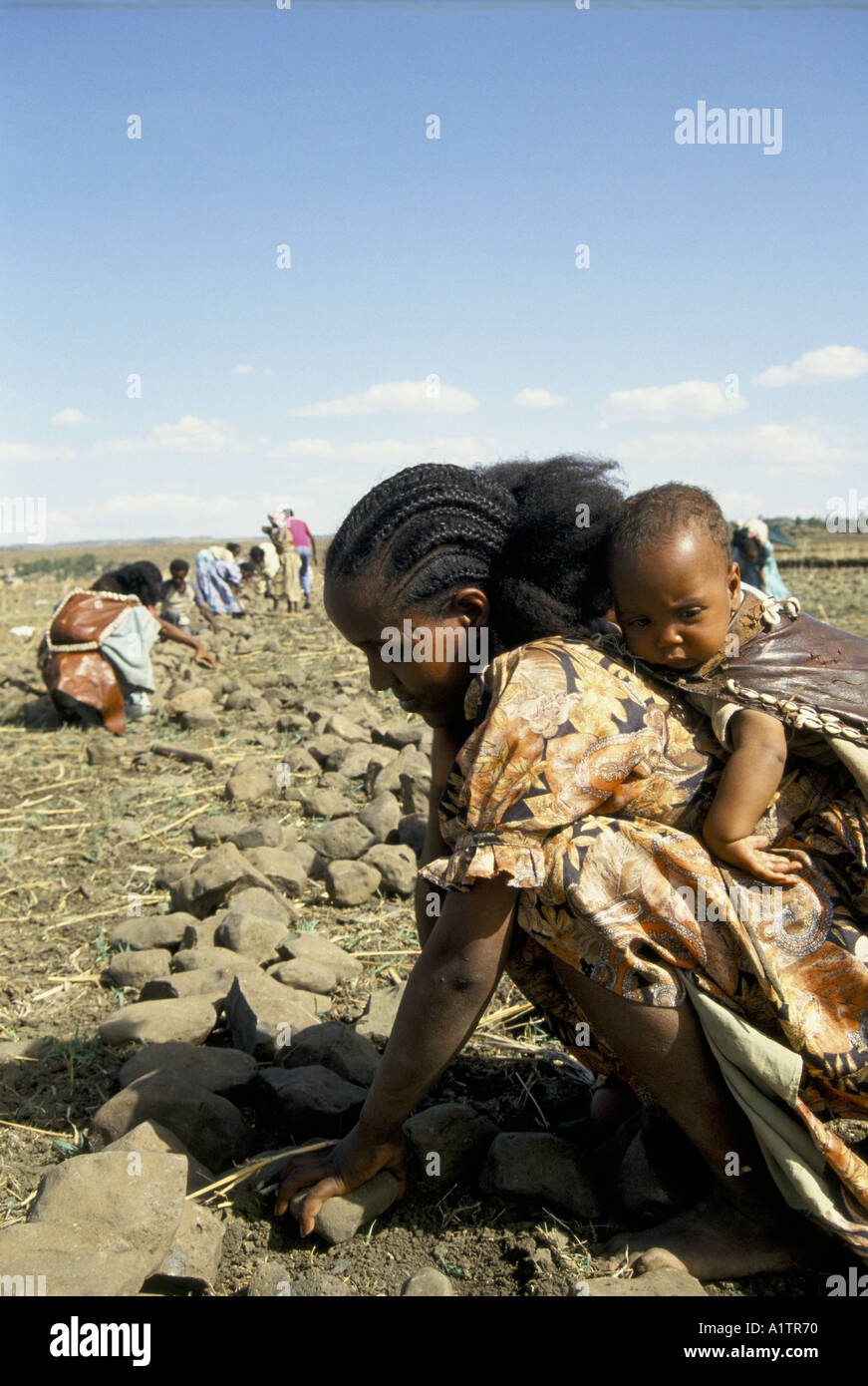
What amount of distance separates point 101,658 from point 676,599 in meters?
5.59

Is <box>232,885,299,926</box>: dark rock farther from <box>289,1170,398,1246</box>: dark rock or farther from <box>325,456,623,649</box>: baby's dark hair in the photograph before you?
<box>325,456,623,649</box>: baby's dark hair

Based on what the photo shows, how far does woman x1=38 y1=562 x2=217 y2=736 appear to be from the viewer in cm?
675

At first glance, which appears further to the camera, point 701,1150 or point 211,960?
point 211,960

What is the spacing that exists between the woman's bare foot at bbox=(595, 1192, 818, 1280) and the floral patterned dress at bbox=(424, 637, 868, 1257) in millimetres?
166

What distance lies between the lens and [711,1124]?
1.78 meters

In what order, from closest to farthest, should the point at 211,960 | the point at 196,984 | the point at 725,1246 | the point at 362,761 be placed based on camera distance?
the point at 725,1246 < the point at 196,984 < the point at 211,960 < the point at 362,761

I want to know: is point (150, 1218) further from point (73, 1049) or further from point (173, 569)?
point (173, 569)

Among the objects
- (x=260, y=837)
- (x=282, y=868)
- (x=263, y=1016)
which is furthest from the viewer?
(x=260, y=837)

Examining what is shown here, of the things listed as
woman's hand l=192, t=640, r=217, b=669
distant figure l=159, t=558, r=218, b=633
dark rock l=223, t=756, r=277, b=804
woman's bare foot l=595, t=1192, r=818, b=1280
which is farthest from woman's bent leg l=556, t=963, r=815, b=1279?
distant figure l=159, t=558, r=218, b=633

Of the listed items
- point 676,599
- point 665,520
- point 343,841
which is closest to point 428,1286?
point 676,599

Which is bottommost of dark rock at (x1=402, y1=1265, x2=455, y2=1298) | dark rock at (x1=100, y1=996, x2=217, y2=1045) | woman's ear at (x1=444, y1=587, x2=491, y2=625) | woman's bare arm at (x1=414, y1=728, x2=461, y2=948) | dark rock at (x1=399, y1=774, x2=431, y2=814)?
dark rock at (x1=402, y1=1265, x2=455, y2=1298)

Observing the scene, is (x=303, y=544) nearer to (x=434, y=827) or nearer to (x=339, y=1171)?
(x=434, y=827)

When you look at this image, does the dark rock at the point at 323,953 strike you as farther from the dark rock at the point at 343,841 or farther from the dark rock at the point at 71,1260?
the dark rock at the point at 71,1260

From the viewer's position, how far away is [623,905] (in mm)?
1704
